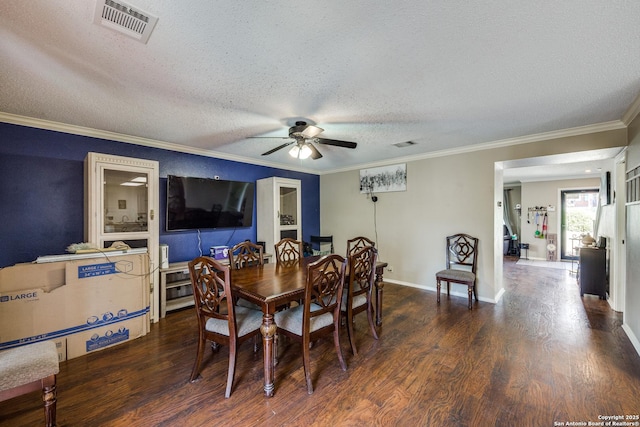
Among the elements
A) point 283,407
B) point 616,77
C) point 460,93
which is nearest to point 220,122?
point 460,93

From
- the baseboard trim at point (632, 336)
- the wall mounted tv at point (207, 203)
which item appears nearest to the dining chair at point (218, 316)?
the wall mounted tv at point (207, 203)

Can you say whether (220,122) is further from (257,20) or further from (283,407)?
(283,407)

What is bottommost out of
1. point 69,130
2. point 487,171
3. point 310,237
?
point 310,237

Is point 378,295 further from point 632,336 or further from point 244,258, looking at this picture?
point 632,336

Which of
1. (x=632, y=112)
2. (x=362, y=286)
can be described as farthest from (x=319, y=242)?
(x=632, y=112)

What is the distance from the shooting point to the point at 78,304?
238 centimetres

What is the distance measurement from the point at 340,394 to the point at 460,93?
257 centimetres

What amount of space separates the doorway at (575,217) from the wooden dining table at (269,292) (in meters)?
8.09

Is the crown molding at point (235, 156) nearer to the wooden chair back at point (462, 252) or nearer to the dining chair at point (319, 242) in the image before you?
the wooden chair back at point (462, 252)

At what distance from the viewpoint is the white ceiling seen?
4.45ft

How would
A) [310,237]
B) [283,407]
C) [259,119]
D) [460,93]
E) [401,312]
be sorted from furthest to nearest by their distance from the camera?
1. [310,237]
2. [401,312]
3. [259,119]
4. [460,93]
5. [283,407]

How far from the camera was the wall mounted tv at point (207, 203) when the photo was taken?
3607 mm

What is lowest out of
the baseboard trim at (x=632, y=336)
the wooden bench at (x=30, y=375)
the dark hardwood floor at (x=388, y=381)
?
the dark hardwood floor at (x=388, y=381)

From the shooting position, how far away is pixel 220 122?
288 cm
